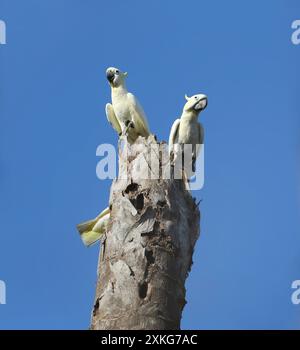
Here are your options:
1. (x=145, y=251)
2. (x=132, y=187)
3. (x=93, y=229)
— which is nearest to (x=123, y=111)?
(x=93, y=229)

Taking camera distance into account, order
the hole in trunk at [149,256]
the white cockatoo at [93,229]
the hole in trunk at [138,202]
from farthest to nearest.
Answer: the white cockatoo at [93,229]
the hole in trunk at [138,202]
the hole in trunk at [149,256]

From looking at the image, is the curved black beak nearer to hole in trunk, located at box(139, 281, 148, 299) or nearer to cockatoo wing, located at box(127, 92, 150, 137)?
cockatoo wing, located at box(127, 92, 150, 137)

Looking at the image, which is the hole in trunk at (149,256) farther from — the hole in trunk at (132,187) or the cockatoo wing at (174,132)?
the cockatoo wing at (174,132)

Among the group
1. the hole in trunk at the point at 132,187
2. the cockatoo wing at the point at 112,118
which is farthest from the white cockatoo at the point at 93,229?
the cockatoo wing at the point at 112,118

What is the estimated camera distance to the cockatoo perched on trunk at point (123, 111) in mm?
17453

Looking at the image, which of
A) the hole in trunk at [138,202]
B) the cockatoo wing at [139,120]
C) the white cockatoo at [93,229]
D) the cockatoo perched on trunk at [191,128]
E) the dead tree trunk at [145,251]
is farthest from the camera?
the cockatoo wing at [139,120]

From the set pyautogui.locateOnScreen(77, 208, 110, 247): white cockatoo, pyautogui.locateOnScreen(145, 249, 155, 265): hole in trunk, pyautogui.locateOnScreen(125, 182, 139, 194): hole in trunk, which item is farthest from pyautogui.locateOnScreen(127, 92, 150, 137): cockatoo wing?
pyautogui.locateOnScreen(145, 249, 155, 265): hole in trunk

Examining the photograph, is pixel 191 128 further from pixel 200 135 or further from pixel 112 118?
pixel 112 118

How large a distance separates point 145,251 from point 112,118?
5.53m

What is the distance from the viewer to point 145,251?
12.9 metres

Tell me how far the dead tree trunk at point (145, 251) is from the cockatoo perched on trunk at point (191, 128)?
199 centimetres
